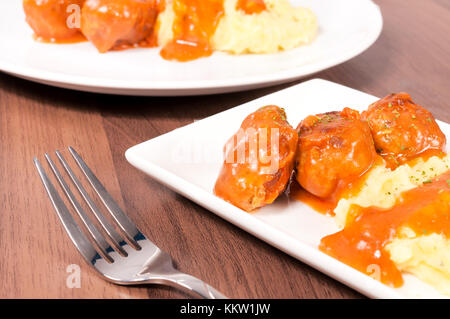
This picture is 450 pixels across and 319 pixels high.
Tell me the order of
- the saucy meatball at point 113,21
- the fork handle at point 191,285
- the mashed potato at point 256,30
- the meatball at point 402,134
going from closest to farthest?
the fork handle at point 191,285, the meatball at point 402,134, the saucy meatball at point 113,21, the mashed potato at point 256,30

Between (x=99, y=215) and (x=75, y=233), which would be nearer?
(x=75, y=233)

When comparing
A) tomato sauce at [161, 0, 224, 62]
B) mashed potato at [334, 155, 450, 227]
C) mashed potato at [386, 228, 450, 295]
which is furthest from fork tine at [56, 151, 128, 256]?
tomato sauce at [161, 0, 224, 62]

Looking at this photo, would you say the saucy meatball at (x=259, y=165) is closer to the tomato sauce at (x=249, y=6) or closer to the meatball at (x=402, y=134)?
the meatball at (x=402, y=134)

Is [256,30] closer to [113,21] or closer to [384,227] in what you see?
[113,21]

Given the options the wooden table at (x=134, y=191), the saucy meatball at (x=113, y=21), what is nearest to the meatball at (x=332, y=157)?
the wooden table at (x=134, y=191)

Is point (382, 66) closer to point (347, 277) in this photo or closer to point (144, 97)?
point (144, 97)

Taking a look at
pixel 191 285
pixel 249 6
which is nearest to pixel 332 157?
pixel 191 285

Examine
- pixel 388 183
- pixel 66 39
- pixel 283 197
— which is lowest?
pixel 66 39
